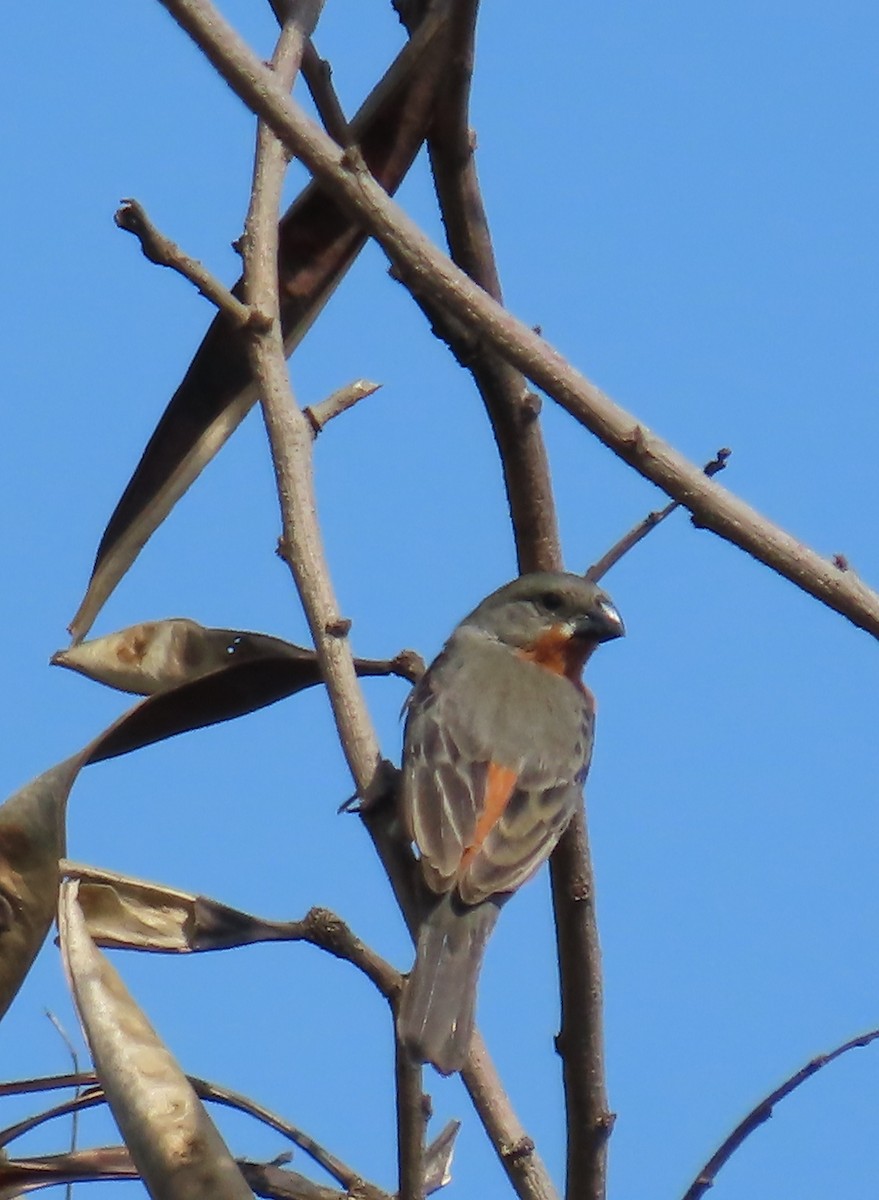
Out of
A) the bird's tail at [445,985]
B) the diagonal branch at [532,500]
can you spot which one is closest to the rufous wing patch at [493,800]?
the bird's tail at [445,985]

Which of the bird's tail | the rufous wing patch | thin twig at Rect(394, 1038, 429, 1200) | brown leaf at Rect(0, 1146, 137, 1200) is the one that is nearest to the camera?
thin twig at Rect(394, 1038, 429, 1200)

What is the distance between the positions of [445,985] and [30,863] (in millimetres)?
968

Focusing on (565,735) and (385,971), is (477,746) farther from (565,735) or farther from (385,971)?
(385,971)

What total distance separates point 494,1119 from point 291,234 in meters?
2.16

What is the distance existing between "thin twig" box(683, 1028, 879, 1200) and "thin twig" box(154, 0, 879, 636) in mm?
1238

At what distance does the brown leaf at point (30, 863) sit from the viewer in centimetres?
368

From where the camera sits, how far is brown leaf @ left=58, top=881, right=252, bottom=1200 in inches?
122

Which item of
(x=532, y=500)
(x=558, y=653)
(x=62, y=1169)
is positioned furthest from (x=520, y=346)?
(x=558, y=653)

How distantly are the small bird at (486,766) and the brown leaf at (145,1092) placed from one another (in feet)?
1.32

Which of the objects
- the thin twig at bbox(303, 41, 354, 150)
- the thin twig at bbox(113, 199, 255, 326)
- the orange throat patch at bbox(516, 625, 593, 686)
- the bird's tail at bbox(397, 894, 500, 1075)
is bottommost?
the bird's tail at bbox(397, 894, 500, 1075)

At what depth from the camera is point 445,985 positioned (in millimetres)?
4090

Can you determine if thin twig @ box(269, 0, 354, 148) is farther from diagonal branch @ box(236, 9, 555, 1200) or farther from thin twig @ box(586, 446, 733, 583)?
thin twig @ box(586, 446, 733, 583)

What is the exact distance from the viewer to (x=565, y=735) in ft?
18.2

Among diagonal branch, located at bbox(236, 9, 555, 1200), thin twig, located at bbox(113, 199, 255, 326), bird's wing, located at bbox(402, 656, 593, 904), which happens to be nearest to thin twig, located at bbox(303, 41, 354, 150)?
diagonal branch, located at bbox(236, 9, 555, 1200)
